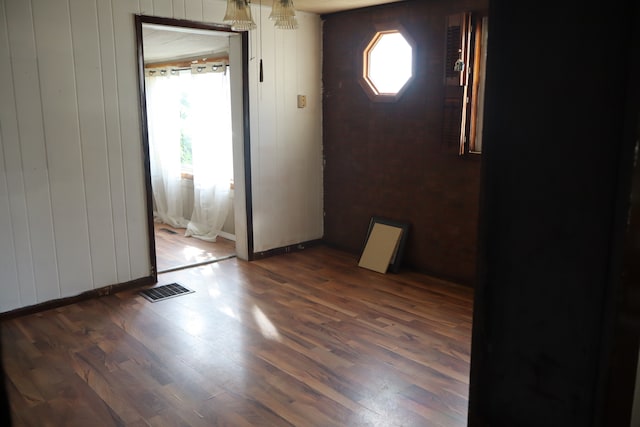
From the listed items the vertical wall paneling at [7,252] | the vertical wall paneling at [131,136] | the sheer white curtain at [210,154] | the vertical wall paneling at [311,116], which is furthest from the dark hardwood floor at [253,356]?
the sheer white curtain at [210,154]

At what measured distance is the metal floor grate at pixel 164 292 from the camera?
4032 millimetres

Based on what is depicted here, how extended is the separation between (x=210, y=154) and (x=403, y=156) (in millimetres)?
2229

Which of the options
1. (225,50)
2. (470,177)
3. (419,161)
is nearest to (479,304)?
(470,177)

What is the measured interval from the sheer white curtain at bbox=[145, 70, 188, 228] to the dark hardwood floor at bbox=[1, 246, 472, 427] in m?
2.24

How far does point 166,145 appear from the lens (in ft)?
21.1

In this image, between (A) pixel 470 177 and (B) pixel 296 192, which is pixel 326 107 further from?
(A) pixel 470 177

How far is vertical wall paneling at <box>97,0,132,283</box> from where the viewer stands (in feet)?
12.4

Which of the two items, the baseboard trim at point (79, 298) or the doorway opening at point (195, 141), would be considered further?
the doorway opening at point (195, 141)

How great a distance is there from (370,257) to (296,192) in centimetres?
102

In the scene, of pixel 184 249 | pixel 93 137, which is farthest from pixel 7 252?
pixel 184 249

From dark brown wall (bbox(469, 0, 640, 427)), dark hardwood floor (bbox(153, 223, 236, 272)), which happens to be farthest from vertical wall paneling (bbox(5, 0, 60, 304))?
dark brown wall (bbox(469, 0, 640, 427))

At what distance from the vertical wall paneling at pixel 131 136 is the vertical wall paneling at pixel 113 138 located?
0.03 m

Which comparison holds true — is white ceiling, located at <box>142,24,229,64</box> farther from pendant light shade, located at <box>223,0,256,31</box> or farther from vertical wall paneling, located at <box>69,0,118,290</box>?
pendant light shade, located at <box>223,0,256,31</box>

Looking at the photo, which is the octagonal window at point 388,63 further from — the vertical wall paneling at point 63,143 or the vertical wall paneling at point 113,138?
the vertical wall paneling at point 63,143
